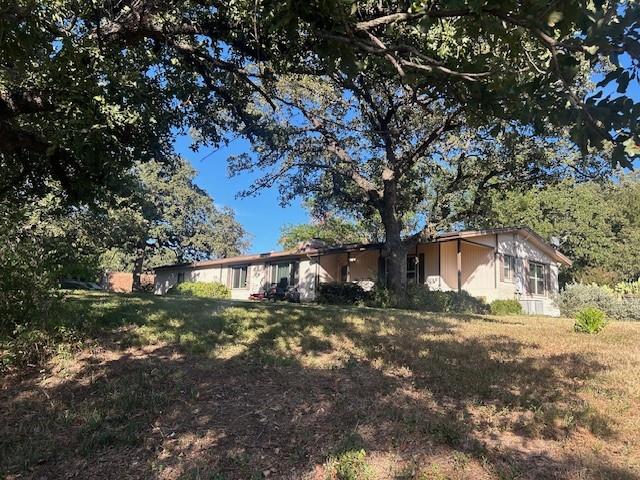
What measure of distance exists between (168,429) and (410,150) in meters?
14.4

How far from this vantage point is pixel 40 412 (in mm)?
4844

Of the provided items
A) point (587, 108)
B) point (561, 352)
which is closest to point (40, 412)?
point (587, 108)

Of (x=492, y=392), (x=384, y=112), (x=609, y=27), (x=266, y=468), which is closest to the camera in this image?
(x=609, y=27)

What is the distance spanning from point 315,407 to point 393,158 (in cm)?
1325

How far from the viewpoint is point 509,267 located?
2222cm

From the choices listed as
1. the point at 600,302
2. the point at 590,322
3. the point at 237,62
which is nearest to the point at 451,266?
the point at 600,302

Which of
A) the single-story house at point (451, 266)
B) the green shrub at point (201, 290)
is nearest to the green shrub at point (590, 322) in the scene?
the single-story house at point (451, 266)

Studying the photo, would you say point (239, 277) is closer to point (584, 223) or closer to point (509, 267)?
point (509, 267)

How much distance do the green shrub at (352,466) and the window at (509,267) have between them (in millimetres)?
19339

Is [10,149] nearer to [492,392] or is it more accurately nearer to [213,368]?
[213,368]

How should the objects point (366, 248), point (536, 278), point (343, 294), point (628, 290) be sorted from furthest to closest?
point (536, 278) → point (366, 248) → point (343, 294) → point (628, 290)

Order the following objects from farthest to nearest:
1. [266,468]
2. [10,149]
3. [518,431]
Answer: [10,149] < [518,431] < [266,468]

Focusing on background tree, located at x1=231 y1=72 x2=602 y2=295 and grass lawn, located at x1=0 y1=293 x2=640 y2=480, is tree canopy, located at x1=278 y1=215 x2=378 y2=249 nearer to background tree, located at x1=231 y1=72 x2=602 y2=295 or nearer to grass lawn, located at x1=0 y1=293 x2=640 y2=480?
background tree, located at x1=231 y1=72 x2=602 y2=295

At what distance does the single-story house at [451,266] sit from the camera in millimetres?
21359
